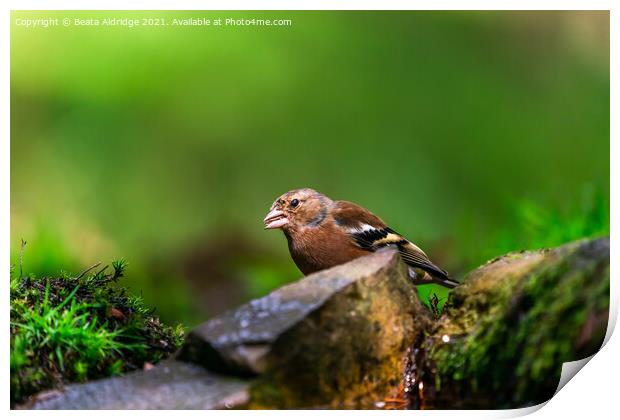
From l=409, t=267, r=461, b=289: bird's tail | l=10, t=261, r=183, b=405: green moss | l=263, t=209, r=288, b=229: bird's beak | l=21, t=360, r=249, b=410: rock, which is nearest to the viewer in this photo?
l=21, t=360, r=249, b=410: rock

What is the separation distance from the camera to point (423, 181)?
658cm

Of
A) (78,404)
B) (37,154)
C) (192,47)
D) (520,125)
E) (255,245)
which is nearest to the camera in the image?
(78,404)

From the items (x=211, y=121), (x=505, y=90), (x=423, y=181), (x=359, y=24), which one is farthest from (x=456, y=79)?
(x=211, y=121)

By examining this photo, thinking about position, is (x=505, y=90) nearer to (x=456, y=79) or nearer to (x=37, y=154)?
(x=456, y=79)

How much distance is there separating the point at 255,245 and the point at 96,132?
1.91 meters

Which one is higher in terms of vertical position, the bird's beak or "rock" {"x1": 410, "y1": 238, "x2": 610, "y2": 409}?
the bird's beak

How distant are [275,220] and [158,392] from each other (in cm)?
151

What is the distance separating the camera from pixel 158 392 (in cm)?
387

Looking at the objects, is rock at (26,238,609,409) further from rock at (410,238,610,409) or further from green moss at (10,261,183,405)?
green moss at (10,261,183,405)

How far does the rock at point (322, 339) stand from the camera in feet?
12.4

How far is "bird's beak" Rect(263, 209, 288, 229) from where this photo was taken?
5.05 metres

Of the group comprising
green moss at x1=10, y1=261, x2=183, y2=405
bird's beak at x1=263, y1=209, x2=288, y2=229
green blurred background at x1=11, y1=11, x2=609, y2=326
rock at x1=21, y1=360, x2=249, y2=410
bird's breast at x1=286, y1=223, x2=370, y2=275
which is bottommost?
rock at x1=21, y1=360, x2=249, y2=410

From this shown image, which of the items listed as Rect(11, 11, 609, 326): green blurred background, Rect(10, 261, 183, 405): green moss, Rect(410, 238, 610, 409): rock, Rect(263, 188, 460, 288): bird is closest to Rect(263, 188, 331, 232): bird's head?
Rect(263, 188, 460, 288): bird

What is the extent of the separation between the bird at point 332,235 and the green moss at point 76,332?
35.2 inches
